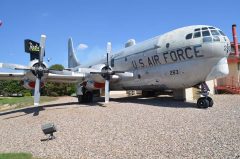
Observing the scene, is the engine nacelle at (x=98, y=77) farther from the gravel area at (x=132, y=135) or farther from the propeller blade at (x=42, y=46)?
the gravel area at (x=132, y=135)

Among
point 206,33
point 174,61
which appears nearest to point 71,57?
point 174,61

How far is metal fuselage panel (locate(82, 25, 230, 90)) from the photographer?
16797mm

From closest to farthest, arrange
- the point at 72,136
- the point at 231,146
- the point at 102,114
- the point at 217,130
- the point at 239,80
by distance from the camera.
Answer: the point at 231,146 < the point at 217,130 < the point at 72,136 < the point at 102,114 < the point at 239,80

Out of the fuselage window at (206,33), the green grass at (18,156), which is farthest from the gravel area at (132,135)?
the fuselage window at (206,33)

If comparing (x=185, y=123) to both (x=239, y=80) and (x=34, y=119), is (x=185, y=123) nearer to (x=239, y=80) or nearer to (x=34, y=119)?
(x=34, y=119)

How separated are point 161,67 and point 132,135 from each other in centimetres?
940

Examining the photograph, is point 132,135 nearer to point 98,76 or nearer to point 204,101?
point 204,101

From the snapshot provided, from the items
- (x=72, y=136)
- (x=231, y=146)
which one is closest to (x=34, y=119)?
(x=72, y=136)

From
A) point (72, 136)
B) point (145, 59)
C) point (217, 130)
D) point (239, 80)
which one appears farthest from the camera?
point (239, 80)

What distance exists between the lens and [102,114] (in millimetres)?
16500

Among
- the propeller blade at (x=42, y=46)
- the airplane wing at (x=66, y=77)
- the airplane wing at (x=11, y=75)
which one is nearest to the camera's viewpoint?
the propeller blade at (x=42, y=46)

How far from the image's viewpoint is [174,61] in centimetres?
1870

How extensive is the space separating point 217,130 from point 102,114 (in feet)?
24.3

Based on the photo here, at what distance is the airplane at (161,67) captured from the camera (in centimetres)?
1689
